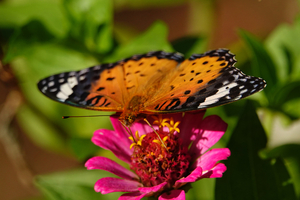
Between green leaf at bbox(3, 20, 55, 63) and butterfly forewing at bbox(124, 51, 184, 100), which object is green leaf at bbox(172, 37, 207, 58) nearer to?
butterfly forewing at bbox(124, 51, 184, 100)

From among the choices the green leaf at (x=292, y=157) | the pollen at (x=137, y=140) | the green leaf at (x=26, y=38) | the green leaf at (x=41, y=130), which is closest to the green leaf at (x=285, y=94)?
the green leaf at (x=292, y=157)

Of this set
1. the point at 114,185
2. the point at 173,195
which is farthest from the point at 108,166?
the point at 173,195

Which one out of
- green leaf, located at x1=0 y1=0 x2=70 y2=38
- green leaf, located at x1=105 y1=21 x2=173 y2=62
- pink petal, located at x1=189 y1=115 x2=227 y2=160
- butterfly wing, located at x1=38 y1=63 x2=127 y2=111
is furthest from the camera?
green leaf, located at x1=0 y1=0 x2=70 y2=38

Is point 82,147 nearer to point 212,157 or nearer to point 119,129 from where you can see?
point 119,129

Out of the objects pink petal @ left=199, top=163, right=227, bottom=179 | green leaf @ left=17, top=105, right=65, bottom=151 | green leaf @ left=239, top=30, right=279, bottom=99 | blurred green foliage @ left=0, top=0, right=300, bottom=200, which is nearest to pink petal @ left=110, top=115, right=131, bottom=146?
blurred green foliage @ left=0, top=0, right=300, bottom=200

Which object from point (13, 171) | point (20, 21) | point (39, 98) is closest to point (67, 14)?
point (20, 21)

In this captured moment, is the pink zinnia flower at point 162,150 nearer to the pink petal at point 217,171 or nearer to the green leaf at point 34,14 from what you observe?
the pink petal at point 217,171
